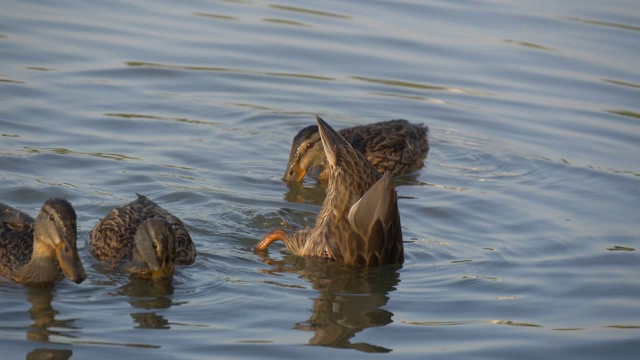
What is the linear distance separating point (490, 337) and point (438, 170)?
4595 mm

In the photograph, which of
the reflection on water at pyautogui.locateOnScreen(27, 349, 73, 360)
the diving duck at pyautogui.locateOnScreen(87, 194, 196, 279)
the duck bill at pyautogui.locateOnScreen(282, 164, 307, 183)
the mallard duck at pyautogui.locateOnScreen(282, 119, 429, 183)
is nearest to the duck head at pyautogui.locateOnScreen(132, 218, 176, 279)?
the diving duck at pyautogui.locateOnScreen(87, 194, 196, 279)

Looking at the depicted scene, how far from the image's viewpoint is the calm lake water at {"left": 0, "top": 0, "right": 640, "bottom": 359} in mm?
8320

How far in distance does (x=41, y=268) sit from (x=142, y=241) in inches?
29.3

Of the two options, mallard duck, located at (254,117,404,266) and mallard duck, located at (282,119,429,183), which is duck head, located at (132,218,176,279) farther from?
mallard duck, located at (282,119,429,183)

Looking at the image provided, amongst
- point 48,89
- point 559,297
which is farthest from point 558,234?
point 48,89

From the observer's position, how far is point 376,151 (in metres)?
13.0

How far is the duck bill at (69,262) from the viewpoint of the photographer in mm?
8586

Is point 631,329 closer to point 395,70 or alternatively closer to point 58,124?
point 58,124

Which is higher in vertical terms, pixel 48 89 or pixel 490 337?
pixel 48 89

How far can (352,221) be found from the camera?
32.2 ft

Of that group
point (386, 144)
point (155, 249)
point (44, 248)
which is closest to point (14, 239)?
point (44, 248)

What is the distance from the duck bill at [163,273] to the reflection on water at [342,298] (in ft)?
2.69

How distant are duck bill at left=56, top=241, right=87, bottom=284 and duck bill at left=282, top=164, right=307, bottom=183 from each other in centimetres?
368

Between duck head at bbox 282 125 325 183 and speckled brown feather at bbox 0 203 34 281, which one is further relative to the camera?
duck head at bbox 282 125 325 183
